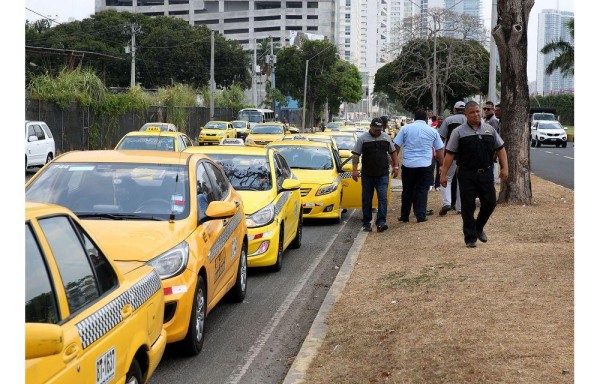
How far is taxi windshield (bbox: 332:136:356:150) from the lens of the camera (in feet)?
84.5

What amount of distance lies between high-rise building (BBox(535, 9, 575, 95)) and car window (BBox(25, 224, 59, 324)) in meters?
73.5

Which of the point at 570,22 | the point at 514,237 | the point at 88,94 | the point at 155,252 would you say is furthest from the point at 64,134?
the point at 570,22

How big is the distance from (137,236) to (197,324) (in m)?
0.85

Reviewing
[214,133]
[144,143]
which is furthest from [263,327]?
[214,133]

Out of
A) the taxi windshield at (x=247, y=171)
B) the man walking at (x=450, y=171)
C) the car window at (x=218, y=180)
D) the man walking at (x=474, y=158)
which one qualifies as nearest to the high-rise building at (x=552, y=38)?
the man walking at (x=450, y=171)

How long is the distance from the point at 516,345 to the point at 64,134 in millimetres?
33661

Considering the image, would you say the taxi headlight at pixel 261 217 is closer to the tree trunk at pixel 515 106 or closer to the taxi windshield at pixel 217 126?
the tree trunk at pixel 515 106

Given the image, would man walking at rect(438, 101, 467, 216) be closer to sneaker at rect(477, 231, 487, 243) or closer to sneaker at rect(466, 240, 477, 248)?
sneaker at rect(477, 231, 487, 243)

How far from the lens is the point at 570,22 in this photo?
260ft

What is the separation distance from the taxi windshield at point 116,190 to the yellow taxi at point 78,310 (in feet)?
8.18

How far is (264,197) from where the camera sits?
11789mm

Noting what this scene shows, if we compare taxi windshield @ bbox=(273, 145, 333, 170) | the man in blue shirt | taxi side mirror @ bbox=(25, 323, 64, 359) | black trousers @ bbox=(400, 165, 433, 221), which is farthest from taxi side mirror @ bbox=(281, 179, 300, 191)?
taxi side mirror @ bbox=(25, 323, 64, 359)

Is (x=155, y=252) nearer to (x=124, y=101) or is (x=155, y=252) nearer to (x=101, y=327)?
(x=101, y=327)

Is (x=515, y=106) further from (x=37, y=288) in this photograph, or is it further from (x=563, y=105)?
(x=563, y=105)
